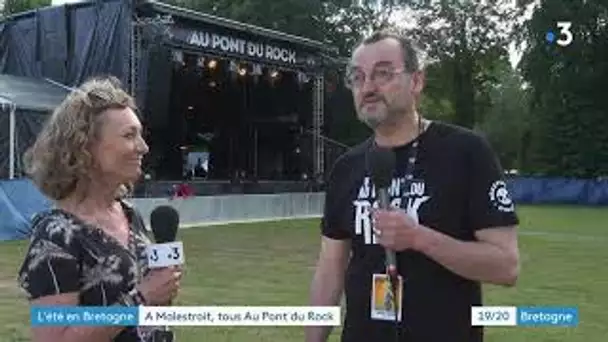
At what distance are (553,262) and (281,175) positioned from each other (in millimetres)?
16741

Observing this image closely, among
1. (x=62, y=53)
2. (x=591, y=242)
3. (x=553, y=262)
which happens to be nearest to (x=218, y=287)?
(x=553, y=262)

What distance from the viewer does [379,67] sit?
243 cm

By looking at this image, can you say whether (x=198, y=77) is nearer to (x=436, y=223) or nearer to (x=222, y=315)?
(x=222, y=315)

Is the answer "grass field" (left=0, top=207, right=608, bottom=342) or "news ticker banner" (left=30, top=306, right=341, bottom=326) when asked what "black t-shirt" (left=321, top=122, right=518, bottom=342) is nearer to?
"news ticker banner" (left=30, top=306, right=341, bottom=326)

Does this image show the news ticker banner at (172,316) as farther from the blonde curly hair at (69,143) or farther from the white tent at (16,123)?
the white tent at (16,123)

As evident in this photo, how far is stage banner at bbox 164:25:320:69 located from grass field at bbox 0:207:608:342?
→ 4830 mm

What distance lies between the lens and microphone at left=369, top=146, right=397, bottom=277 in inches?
85.0

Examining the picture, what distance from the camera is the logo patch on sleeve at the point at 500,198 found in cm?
234

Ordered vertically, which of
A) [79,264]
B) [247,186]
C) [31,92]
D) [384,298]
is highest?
[31,92]

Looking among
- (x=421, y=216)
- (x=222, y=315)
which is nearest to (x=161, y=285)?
(x=222, y=315)

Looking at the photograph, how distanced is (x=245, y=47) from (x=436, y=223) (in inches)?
823

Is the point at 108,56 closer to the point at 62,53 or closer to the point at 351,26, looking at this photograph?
the point at 62,53

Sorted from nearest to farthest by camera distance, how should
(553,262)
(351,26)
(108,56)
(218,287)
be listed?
1. (218,287)
2. (553,262)
3. (108,56)
4. (351,26)

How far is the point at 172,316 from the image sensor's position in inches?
91.8
